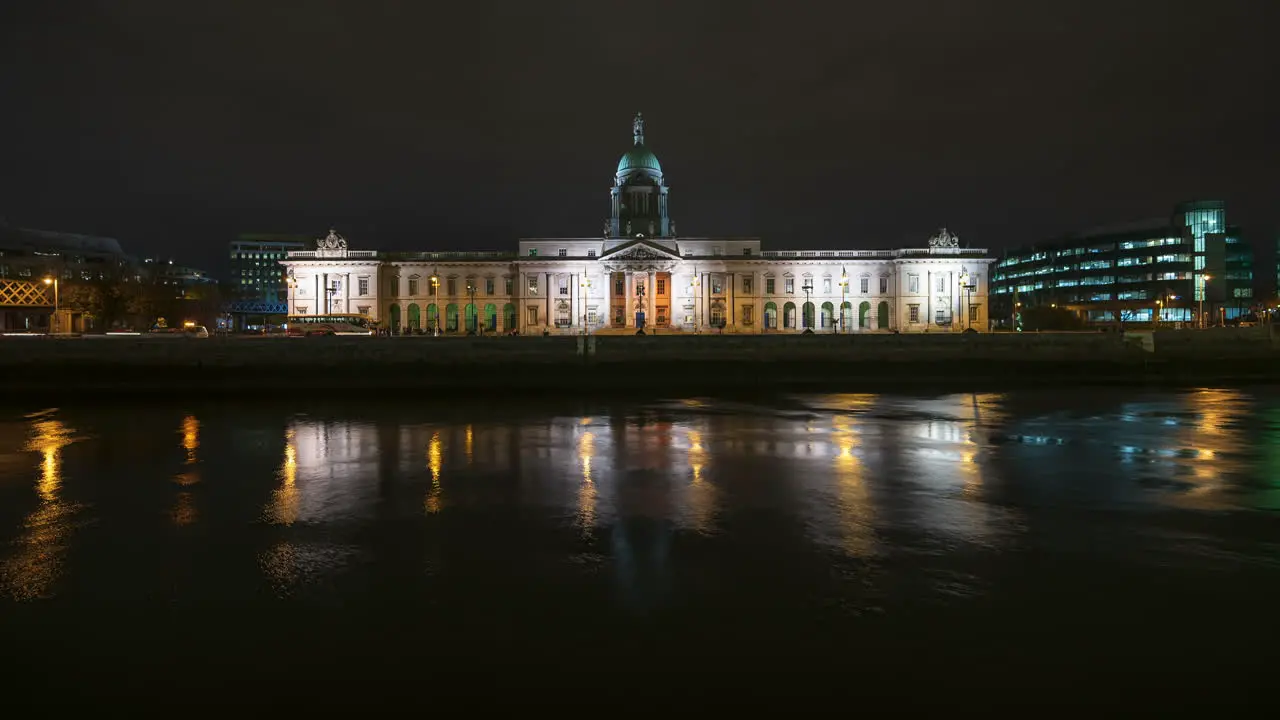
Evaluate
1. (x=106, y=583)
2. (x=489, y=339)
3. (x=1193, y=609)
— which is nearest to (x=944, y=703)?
(x=1193, y=609)

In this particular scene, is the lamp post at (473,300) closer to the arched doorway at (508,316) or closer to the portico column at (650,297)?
the arched doorway at (508,316)

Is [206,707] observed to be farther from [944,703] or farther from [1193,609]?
[1193,609]

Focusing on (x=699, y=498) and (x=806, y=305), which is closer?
(x=699, y=498)

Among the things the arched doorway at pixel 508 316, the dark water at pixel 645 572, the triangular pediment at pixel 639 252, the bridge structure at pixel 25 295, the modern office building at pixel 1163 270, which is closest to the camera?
the dark water at pixel 645 572

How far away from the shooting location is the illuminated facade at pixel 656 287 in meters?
111

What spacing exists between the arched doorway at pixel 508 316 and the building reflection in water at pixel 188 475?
8461cm

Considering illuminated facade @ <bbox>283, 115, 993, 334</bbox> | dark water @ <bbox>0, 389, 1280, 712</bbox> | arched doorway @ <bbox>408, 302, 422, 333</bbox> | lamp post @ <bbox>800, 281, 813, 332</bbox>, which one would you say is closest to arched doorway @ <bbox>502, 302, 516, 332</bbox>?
illuminated facade @ <bbox>283, 115, 993, 334</bbox>

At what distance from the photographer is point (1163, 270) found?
143375 millimetres

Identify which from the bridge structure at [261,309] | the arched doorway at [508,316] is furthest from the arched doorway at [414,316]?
the bridge structure at [261,309]

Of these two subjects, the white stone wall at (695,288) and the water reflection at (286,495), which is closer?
the water reflection at (286,495)

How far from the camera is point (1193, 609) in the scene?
9.28m

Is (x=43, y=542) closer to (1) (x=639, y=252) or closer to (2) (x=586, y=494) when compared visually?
(2) (x=586, y=494)

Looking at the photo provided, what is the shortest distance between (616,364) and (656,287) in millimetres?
68186

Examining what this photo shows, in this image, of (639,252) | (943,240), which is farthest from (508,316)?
(943,240)
